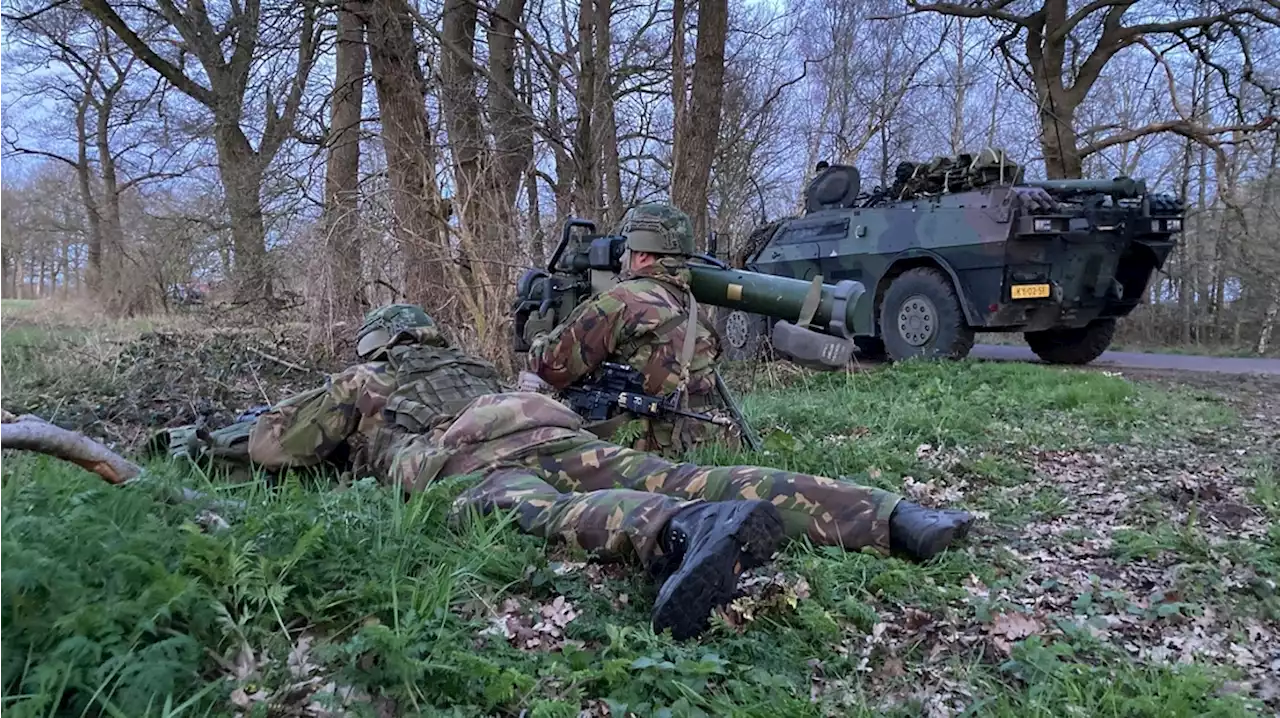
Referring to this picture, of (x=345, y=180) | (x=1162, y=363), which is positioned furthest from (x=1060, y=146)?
(x=345, y=180)

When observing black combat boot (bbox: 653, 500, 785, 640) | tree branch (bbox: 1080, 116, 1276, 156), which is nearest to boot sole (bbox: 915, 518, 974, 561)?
black combat boot (bbox: 653, 500, 785, 640)

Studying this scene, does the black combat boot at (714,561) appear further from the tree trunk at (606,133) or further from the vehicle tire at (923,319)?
the vehicle tire at (923,319)

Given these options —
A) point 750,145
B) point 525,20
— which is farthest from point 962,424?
point 750,145

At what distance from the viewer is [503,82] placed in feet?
26.5

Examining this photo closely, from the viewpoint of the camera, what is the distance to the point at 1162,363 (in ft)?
36.6

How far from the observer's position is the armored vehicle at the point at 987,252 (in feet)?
29.0

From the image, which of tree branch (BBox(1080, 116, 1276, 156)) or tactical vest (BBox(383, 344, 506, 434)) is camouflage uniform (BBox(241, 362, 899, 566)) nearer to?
tactical vest (BBox(383, 344, 506, 434))

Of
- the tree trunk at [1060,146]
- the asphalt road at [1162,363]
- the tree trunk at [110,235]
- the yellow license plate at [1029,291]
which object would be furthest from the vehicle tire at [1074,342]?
the tree trunk at [110,235]

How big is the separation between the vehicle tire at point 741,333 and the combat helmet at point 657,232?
4838 millimetres

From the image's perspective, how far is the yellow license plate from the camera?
352 inches

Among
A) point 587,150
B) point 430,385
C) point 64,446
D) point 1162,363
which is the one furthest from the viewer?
point 1162,363

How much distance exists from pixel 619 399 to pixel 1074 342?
846 cm

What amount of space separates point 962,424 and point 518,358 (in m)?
3.38

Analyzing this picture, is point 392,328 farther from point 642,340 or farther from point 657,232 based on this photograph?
point 657,232
